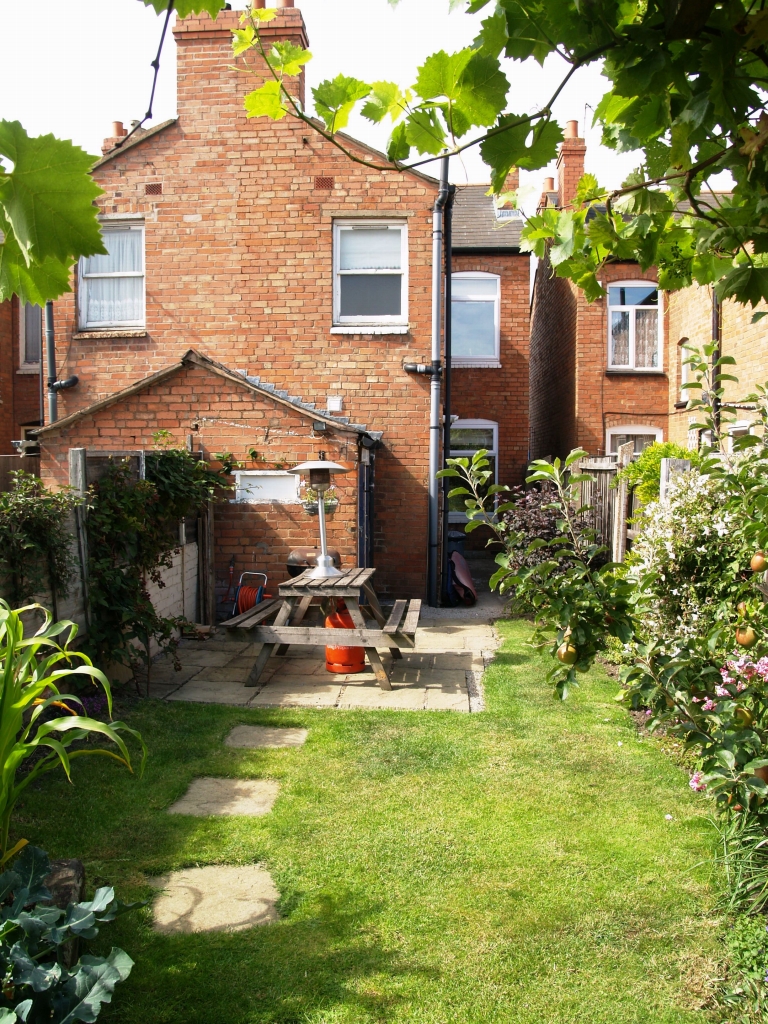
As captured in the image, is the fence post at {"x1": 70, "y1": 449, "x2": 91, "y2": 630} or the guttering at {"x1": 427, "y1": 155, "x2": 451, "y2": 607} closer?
the fence post at {"x1": 70, "y1": 449, "x2": 91, "y2": 630}

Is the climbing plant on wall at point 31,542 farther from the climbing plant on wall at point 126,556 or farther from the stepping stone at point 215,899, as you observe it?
the stepping stone at point 215,899

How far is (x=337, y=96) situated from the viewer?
1.82 metres

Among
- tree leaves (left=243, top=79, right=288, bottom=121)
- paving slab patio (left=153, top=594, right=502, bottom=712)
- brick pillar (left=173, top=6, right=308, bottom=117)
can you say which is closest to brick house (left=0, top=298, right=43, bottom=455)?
brick pillar (left=173, top=6, right=308, bottom=117)

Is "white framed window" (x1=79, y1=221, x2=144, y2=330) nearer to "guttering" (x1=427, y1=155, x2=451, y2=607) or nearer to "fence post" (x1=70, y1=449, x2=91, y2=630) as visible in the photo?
"guttering" (x1=427, y1=155, x2=451, y2=607)

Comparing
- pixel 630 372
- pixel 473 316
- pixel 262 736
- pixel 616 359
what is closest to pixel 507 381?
pixel 473 316

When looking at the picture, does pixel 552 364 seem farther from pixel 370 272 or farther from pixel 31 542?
pixel 31 542

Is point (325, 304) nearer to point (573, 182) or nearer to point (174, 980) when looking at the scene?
point (573, 182)

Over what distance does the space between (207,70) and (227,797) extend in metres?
9.90

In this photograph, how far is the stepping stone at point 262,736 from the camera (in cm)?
538

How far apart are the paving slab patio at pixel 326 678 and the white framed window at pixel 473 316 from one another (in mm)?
8038

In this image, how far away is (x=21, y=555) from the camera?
16.0 feet

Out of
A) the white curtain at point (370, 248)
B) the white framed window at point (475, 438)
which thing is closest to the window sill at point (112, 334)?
the white curtain at point (370, 248)

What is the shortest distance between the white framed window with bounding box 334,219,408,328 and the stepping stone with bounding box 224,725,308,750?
21.3 feet

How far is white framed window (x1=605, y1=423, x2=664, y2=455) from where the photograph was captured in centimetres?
1555
